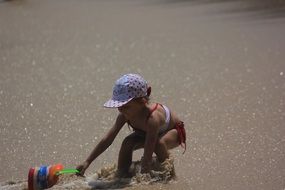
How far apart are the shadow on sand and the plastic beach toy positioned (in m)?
4.65

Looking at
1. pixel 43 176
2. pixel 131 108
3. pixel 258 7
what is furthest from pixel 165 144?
pixel 258 7

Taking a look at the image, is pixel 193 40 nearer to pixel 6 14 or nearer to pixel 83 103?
pixel 83 103

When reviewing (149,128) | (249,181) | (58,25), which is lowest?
(249,181)

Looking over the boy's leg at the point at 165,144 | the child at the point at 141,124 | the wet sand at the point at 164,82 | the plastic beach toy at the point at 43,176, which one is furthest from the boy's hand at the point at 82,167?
the boy's leg at the point at 165,144

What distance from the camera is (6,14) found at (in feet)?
31.4

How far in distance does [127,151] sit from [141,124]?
194mm

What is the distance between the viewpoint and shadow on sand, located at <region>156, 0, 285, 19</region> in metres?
7.51

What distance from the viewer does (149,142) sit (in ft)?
Answer: 10.6

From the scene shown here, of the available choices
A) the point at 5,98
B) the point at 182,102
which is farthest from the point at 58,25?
the point at 182,102

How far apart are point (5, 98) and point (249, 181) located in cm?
258

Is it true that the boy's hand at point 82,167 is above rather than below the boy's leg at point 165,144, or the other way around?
below

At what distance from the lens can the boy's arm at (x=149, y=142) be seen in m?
3.24

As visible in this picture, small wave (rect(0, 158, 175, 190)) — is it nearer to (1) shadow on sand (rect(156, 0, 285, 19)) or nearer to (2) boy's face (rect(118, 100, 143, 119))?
(2) boy's face (rect(118, 100, 143, 119))

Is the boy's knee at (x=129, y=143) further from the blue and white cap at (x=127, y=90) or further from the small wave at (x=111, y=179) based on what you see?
the blue and white cap at (x=127, y=90)
